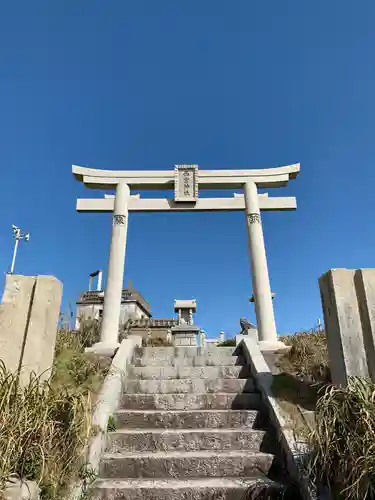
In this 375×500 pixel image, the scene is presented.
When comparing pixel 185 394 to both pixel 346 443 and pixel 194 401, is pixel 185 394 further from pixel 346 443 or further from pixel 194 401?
pixel 346 443

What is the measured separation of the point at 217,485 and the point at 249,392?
1780 mm

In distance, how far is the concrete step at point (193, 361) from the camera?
571 cm

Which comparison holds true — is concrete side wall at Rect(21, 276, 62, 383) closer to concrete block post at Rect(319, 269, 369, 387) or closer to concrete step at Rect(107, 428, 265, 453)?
concrete step at Rect(107, 428, 265, 453)

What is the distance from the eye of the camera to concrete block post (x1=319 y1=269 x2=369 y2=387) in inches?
140

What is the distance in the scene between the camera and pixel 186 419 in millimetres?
4156

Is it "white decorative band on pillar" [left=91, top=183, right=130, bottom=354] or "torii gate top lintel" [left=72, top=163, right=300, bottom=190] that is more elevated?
"torii gate top lintel" [left=72, top=163, right=300, bottom=190]

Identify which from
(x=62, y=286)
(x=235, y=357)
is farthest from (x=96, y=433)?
(x=235, y=357)

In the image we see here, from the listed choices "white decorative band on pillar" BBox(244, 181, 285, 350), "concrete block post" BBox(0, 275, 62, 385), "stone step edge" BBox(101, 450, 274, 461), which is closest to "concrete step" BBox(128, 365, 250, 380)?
"stone step edge" BBox(101, 450, 274, 461)

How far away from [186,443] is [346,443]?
1720mm

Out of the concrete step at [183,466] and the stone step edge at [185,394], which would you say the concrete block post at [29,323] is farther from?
the stone step edge at [185,394]

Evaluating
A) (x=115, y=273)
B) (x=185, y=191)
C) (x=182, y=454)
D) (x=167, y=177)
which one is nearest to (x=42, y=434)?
(x=182, y=454)

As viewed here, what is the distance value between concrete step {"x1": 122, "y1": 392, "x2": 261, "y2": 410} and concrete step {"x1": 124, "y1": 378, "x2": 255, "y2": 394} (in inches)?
10.6

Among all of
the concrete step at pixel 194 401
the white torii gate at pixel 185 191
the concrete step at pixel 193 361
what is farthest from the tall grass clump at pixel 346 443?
the white torii gate at pixel 185 191

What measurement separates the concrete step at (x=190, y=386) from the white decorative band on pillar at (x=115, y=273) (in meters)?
2.09
